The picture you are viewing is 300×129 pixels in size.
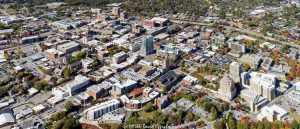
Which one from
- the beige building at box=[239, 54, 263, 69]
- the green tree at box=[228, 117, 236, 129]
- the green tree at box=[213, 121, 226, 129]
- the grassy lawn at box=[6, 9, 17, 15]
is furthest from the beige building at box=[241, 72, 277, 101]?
the grassy lawn at box=[6, 9, 17, 15]

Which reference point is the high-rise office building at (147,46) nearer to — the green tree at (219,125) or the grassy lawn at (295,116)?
the green tree at (219,125)

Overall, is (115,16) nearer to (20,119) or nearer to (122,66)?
(122,66)

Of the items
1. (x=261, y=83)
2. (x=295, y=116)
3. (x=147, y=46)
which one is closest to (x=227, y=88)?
(x=261, y=83)

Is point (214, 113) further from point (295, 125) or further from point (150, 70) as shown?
point (150, 70)

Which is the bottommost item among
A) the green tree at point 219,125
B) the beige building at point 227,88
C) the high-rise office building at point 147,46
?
the green tree at point 219,125

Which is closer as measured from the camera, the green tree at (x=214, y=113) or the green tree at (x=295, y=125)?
the green tree at (x=295, y=125)

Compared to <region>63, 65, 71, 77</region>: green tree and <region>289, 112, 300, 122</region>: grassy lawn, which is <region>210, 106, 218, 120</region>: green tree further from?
<region>63, 65, 71, 77</region>: green tree

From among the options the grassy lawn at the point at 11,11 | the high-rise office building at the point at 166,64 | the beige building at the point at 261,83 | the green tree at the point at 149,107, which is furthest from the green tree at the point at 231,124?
the grassy lawn at the point at 11,11

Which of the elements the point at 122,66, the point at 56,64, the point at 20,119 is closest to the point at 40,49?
the point at 56,64
